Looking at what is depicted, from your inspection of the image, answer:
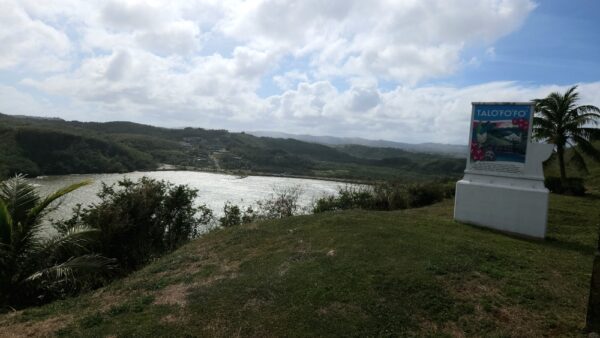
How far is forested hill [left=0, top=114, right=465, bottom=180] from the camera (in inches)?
2484

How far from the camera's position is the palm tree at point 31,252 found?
677cm

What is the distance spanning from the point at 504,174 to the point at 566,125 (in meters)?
12.4

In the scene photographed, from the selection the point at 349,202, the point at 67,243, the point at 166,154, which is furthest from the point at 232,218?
the point at 166,154

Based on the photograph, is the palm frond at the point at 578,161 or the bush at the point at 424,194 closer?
the bush at the point at 424,194

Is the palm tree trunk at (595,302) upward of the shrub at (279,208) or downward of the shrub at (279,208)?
upward

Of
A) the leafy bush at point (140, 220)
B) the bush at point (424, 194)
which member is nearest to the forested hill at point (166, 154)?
the bush at point (424, 194)

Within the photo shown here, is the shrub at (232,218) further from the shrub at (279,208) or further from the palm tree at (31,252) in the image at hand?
the palm tree at (31,252)

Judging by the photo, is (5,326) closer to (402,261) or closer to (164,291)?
(164,291)

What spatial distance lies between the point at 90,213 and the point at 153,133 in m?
125

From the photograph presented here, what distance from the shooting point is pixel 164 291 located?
627cm

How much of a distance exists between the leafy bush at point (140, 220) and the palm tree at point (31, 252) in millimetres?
2555

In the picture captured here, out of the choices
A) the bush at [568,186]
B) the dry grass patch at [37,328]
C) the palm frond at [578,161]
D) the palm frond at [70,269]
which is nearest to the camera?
the dry grass patch at [37,328]

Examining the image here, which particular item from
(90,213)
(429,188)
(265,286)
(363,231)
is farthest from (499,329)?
(429,188)

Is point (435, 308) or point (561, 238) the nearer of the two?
point (435, 308)
